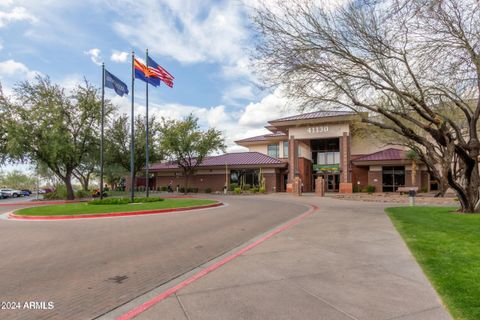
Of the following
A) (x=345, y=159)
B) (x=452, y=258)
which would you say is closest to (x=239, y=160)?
(x=345, y=159)

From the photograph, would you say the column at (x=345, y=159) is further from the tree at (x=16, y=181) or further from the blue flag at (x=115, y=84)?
the tree at (x=16, y=181)

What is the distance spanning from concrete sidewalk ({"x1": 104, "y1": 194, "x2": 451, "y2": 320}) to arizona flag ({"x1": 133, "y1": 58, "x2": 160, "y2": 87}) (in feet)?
59.6

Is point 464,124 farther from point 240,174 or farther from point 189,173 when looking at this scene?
point 189,173

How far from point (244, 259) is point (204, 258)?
0.97m

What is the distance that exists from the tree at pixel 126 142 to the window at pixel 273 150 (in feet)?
57.3

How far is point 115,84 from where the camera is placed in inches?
848

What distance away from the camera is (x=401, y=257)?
22.8 ft

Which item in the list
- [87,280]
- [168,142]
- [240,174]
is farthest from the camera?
[240,174]

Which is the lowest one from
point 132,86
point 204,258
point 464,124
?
point 204,258

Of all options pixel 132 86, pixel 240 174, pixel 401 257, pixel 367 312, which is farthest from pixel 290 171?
pixel 367 312

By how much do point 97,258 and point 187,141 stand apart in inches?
1402

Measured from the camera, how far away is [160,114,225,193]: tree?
42.3 m

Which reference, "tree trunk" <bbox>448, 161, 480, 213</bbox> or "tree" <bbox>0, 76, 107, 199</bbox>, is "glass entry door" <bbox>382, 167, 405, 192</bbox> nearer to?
"tree trunk" <bbox>448, 161, 480, 213</bbox>

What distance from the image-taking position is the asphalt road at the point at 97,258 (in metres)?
4.85
